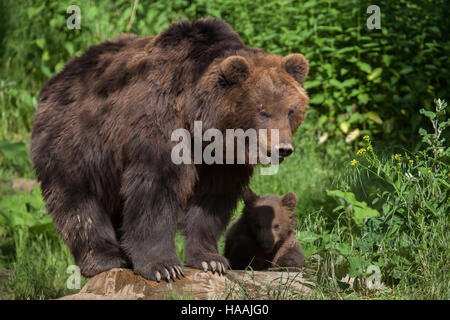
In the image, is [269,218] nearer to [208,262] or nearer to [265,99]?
[208,262]

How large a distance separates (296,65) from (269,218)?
2.02m

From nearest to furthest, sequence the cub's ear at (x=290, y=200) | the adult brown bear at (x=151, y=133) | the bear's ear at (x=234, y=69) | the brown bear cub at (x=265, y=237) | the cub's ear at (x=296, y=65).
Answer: the bear's ear at (x=234, y=69) < the adult brown bear at (x=151, y=133) < the cub's ear at (x=296, y=65) < the brown bear cub at (x=265, y=237) < the cub's ear at (x=290, y=200)

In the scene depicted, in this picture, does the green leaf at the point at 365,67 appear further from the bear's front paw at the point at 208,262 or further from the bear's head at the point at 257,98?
the bear's front paw at the point at 208,262

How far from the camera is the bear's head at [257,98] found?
476 centimetres

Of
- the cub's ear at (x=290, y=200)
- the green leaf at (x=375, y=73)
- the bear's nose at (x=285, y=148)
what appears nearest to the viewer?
the bear's nose at (x=285, y=148)

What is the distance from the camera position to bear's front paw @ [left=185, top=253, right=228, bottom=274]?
5109 millimetres

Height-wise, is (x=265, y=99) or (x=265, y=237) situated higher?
(x=265, y=99)

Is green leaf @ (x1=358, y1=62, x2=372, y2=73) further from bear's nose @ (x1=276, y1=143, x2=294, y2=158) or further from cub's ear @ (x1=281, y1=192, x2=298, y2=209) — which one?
bear's nose @ (x1=276, y1=143, x2=294, y2=158)

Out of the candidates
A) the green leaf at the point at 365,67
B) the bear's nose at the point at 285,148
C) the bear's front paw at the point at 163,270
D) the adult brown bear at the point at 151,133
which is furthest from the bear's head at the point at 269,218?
the green leaf at the point at 365,67

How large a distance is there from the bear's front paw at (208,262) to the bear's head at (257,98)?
0.97 meters

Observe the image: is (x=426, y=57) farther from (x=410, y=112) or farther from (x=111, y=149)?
(x=111, y=149)

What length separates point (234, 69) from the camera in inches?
187

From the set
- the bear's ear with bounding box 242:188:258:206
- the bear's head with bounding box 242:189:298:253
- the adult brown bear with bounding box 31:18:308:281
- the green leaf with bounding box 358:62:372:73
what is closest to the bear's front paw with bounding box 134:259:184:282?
the adult brown bear with bounding box 31:18:308:281

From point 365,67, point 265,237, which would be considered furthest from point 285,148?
point 365,67
